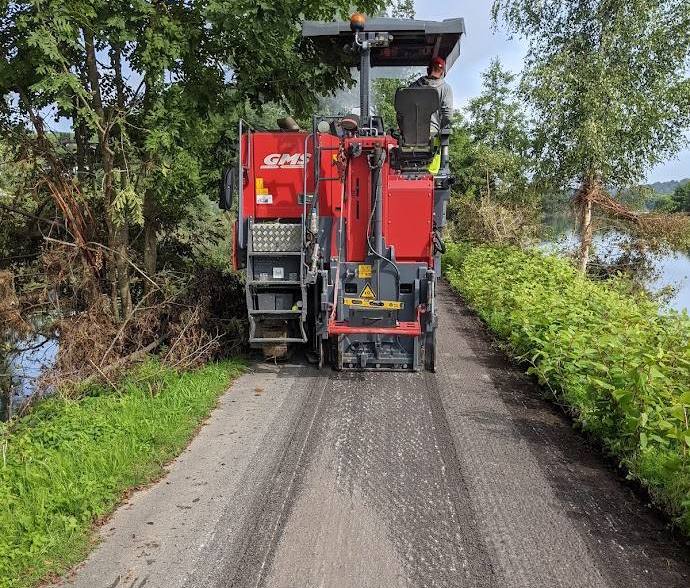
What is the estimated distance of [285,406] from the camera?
5.62 meters

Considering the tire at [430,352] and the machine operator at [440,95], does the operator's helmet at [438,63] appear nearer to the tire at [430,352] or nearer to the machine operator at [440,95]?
the machine operator at [440,95]

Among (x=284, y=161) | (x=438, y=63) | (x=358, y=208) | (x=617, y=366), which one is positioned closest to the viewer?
(x=617, y=366)

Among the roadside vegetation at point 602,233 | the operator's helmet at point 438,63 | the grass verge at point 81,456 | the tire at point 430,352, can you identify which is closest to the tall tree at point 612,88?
the roadside vegetation at point 602,233

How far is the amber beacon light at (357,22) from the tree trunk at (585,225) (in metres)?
8.55

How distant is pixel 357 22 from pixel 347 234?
2377 mm

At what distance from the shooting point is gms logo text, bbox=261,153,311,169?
6.71 m

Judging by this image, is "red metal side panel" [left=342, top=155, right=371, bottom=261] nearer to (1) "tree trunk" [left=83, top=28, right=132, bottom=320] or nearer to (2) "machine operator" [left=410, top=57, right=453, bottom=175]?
(2) "machine operator" [left=410, top=57, right=453, bottom=175]

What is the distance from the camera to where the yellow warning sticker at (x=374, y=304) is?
6.29 m

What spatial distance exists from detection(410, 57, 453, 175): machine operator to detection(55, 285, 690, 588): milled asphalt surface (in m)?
3.10

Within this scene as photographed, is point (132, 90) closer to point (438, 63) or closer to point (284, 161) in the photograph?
point (284, 161)

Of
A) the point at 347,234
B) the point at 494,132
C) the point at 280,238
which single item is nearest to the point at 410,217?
the point at 347,234

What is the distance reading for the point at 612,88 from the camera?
37.9 feet

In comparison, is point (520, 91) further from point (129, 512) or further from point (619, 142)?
point (129, 512)

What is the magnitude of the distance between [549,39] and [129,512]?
537 inches
